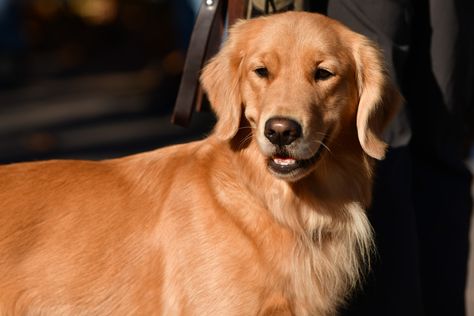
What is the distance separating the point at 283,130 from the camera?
10.3 ft

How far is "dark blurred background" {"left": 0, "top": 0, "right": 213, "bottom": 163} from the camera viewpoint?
26.0 ft

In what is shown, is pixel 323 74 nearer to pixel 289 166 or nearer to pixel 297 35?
pixel 297 35

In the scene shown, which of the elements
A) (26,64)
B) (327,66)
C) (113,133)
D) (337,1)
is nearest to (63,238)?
(327,66)

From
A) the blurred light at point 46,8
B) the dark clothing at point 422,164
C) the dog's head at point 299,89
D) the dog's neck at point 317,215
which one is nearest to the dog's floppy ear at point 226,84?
the dog's head at point 299,89

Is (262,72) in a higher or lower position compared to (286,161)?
higher

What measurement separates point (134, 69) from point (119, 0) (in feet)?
4.52

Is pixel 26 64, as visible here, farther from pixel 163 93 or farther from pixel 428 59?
pixel 428 59

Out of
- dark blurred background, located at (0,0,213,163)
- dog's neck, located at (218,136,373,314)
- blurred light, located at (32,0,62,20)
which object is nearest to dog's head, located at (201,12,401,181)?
dog's neck, located at (218,136,373,314)

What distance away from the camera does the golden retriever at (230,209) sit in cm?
337

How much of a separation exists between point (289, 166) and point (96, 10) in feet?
28.8

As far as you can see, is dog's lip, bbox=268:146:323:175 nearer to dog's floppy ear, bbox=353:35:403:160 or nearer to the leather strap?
dog's floppy ear, bbox=353:35:403:160

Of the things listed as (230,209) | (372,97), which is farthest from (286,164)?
(372,97)

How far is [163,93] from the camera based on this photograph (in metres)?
9.49

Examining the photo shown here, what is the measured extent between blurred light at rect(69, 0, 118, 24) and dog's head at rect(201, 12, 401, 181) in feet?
26.7
